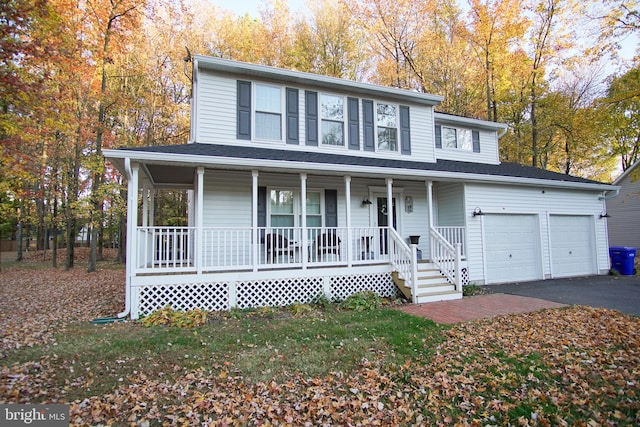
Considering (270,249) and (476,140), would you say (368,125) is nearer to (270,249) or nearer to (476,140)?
(270,249)

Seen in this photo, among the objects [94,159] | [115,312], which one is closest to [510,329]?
[115,312]

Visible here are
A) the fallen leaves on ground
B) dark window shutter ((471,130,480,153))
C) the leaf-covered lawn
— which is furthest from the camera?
dark window shutter ((471,130,480,153))

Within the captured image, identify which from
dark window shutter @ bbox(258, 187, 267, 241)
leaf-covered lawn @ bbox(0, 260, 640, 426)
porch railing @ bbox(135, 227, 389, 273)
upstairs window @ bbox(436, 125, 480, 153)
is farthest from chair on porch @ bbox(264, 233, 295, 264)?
upstairs window @ bbox(436, 125, 480, 153)

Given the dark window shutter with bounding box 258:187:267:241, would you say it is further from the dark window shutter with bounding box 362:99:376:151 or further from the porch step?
the porch step

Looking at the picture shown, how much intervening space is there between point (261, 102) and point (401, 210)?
5.62 metres

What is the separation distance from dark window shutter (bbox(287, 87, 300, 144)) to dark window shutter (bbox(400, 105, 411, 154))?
3.67 meters

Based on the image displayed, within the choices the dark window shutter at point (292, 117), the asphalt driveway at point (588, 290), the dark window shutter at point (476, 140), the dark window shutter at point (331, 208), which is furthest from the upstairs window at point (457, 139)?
the dark window shutter at point (292, 117)

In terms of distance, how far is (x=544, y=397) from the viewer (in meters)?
3.56

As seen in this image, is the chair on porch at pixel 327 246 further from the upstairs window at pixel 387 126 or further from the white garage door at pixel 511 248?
the white garage door at pixel 511 248

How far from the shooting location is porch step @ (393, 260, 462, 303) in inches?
319

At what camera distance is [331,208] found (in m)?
9.86

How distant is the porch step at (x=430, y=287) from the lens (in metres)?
8.09

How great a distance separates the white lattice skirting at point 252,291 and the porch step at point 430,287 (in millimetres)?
541

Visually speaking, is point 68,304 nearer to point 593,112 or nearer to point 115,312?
point 115,312
